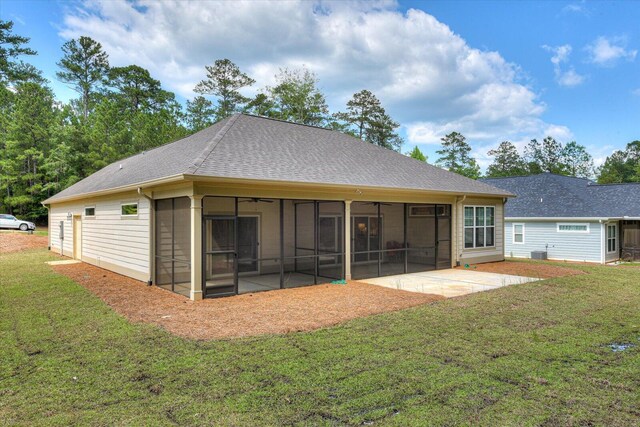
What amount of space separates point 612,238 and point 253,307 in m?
19.5

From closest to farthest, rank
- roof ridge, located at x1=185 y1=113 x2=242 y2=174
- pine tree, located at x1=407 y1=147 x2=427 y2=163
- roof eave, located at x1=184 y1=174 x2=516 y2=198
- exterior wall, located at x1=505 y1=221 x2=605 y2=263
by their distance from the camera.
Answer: roof eave, located at x1=184 y1=174 x2=516 y2=198
roof ridge, located at x1=185 y1=113 x2=242 y2=174
exterior wall, located at x1=505 y1=221 x2=605 y2=263
pine tree, located at x1=407 y1=147 x2=427 y2=163

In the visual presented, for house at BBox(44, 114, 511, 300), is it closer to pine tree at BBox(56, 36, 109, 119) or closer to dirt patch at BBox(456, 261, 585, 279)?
dirt patch at BBox(456, 261, 585, 279)

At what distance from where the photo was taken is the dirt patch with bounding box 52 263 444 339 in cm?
612

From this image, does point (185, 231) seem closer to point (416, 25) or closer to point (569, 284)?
point (569, 284)

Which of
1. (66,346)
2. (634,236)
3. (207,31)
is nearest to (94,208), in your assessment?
(207,31)

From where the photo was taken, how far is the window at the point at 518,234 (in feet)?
67.8

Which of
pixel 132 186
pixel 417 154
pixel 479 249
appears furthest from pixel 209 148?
pixel 417 154

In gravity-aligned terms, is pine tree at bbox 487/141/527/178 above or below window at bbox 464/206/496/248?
above

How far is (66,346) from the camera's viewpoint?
16.8ft

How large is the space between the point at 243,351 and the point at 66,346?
240 centimetres

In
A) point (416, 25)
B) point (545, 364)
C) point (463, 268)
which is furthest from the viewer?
point (416, 25)

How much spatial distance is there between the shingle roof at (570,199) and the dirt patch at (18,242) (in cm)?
2590

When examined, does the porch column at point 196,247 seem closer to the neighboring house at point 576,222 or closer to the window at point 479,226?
the window at point 479,226

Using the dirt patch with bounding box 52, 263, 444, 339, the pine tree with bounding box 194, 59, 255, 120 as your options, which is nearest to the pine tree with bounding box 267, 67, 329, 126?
the pine tree with bounding box 194, 59, 255, 120
